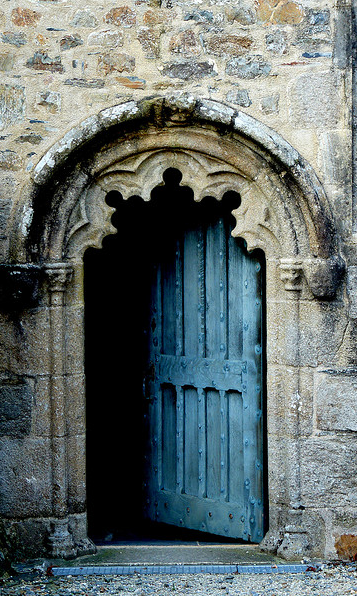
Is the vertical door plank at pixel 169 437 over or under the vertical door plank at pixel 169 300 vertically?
under

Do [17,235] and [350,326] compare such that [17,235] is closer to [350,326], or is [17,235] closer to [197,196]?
[197,196]

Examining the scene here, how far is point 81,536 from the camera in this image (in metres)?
4.41

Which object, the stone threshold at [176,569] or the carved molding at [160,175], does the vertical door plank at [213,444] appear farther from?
the carved molding at [160,175]

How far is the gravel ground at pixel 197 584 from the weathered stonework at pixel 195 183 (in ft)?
0.72

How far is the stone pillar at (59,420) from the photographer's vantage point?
4.29 meters

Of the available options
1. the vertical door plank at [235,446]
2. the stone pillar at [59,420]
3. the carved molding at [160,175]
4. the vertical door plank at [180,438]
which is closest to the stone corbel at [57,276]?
the stone pillar at [59,420]

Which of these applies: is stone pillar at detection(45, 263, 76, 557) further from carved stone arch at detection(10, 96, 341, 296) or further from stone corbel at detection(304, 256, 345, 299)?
stone corbel at detection(304, 256, 345, 299)

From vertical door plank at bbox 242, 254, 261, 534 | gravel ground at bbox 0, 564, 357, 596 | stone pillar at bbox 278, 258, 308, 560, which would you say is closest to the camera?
gravel ground at bbox 0, 564, 357, 596

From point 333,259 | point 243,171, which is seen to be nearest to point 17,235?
point 243,171

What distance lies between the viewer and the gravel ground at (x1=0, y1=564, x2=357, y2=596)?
3898 mm

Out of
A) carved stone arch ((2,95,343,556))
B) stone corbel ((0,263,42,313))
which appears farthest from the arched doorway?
stone corbel ((0,263,42,313))

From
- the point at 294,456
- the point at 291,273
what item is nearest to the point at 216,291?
the point at 291,273

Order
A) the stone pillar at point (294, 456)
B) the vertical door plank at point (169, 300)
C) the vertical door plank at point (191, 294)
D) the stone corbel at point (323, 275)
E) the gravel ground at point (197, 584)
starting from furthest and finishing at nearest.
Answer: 1. the vertical door plank at point (169, 300)
2. the vertical door plank at point (191, 294)
3. the stone pillar at point (294, 456)
4. the stone corbel at point (323, 275)
5. the gravel ground at point (197, 584)

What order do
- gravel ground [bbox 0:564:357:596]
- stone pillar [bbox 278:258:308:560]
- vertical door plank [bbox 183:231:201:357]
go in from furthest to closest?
vertical door plank [bbox 183:231:201:357], stone pillar [bbox 278:258:308:560], gravel ground [bbox 0:564:357:596]
